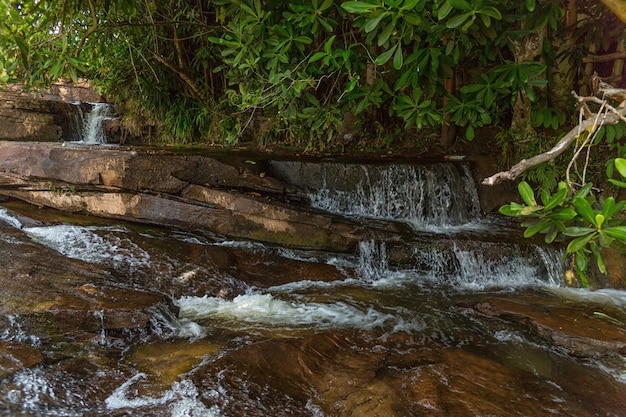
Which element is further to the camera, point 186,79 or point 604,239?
point 186,79

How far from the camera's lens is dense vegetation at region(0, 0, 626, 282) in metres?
3.47

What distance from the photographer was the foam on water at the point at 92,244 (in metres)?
4.71

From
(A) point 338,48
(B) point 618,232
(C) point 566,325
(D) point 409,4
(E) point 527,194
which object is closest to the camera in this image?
(B) point 618,232

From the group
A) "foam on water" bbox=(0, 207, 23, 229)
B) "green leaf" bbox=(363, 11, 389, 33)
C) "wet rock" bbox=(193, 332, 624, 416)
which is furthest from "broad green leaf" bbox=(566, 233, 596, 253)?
"foam on water" bbox=(0, 207, 23, 229)

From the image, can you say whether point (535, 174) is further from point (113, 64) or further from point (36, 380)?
point (113, 64)

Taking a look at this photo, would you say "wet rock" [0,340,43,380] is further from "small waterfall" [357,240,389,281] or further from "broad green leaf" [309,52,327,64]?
"small waterfall" [357,240,389,281]

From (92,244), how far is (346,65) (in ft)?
11.5

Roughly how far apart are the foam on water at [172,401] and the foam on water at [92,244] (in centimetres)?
211

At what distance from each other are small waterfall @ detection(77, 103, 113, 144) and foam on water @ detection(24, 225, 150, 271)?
521 centimetres

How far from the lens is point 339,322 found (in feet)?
13.2

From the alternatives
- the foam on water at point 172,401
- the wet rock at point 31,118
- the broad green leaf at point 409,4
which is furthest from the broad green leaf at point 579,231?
the wet rock at point 31,118

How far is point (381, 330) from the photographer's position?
388 cm

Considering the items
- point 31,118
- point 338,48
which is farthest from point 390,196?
point 31,118

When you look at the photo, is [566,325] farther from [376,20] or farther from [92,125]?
[92,125]
